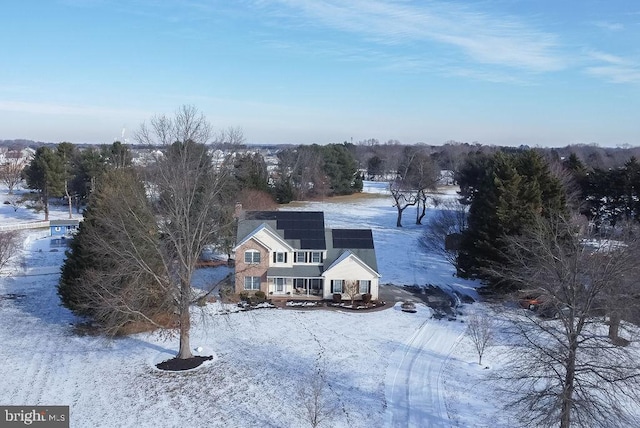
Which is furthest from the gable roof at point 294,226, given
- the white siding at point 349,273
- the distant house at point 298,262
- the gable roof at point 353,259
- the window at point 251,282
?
the window at point 251,282

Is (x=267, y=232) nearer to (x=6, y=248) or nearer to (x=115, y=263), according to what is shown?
(x=115, y=263)

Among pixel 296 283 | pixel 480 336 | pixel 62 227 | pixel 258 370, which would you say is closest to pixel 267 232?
pixel 296 283

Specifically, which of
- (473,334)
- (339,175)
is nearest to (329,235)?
(473,334)

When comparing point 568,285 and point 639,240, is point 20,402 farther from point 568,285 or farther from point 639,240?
point 639,240

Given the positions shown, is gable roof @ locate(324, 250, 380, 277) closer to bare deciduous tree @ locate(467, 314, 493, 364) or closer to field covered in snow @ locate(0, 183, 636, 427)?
field covered in snow @ locate(0, 183, 636, 427)

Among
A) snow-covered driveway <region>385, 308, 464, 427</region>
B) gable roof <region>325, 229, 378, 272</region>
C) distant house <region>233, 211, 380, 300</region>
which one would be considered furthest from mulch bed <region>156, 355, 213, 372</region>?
gable roof <region>325, 229, 378, 272</region>
